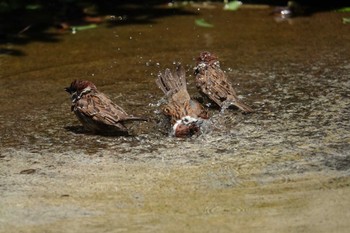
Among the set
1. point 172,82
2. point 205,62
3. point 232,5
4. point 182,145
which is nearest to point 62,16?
point 232,5

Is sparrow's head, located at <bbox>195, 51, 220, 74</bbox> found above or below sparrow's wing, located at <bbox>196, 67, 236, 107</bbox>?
above

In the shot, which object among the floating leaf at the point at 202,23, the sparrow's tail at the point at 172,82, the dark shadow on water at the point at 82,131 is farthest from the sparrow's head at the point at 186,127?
the floating leaf at the point at 202,23

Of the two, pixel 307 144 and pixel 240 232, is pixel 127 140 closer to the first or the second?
pixel 307 144

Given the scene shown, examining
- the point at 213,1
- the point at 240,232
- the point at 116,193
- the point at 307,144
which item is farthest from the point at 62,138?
the point at 213,1

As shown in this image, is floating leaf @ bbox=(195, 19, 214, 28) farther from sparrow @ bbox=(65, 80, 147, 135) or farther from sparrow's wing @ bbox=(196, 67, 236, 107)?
sparrow @ bbox=(65, 80, 147, 135)

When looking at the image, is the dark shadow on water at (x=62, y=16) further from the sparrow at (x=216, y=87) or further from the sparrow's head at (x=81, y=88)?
the sparrow's head at (x=81, y=88)

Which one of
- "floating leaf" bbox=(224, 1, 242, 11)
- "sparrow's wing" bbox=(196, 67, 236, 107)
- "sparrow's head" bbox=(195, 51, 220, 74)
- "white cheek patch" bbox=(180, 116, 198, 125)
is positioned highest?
"sparrow's head" bbox=(195, 51, 220, 74)

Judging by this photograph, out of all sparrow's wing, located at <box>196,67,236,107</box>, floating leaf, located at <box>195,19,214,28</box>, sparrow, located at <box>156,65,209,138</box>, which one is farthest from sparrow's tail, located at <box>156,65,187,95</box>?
floating leaf, located at <box>195,19,214,28</box>
